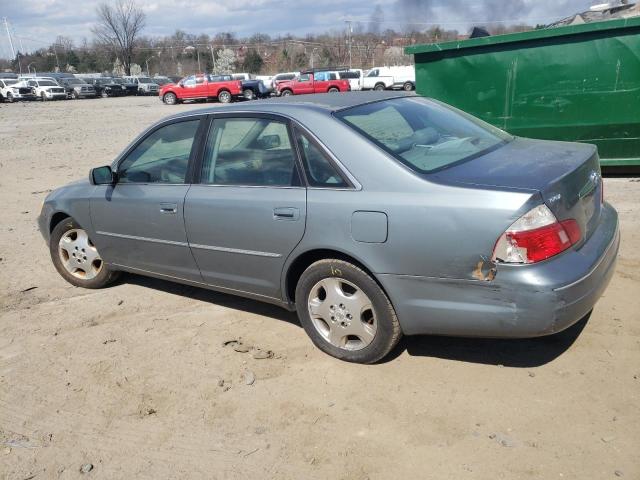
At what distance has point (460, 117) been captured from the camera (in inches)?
162

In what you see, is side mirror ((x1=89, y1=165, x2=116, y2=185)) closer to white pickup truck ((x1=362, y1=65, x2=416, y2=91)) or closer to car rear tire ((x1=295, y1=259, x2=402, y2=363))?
car rear tire ((x1=295, y1=259, x2=402, y2=363))

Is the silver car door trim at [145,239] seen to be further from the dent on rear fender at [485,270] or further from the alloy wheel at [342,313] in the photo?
the dent on rear fender at [485,270]

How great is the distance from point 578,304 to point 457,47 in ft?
21.1

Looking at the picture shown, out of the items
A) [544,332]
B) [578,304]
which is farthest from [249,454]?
[578,304]

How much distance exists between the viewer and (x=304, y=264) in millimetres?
3537

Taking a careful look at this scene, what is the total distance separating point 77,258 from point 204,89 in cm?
2906

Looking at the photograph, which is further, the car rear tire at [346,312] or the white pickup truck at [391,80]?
the white pickup truck at [391,80]

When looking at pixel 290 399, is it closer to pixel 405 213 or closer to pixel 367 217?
pixel 367 217

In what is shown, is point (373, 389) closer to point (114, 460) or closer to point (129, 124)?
point (114, 460)

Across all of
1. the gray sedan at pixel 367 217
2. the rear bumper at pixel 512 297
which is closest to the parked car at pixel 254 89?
the gray sedan at pixel 367 217

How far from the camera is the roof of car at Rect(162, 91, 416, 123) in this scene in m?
3.61

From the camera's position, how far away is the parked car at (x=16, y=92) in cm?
3875

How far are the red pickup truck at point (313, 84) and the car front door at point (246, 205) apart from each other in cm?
2851

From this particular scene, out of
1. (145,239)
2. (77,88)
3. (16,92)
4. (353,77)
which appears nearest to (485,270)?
(145,239)
